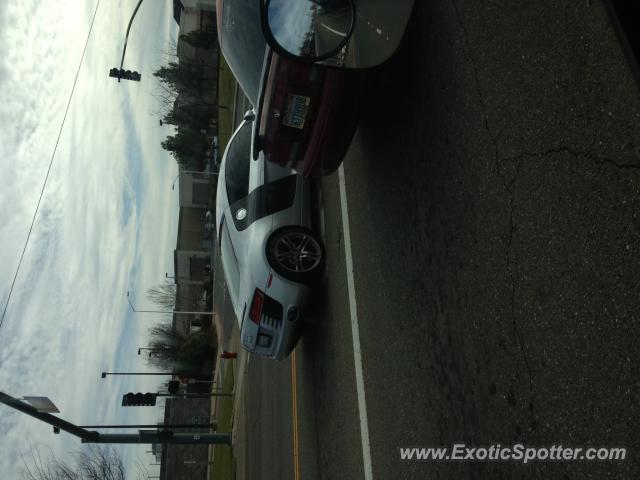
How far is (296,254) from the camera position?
288 inches

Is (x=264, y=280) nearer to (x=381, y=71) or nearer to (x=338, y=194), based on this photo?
(x=338, y=194)

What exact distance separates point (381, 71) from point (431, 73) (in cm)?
66

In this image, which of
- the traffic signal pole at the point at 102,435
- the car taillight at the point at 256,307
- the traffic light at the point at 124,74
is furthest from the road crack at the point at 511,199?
the traffic light at the point at 124,74

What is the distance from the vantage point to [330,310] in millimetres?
7301

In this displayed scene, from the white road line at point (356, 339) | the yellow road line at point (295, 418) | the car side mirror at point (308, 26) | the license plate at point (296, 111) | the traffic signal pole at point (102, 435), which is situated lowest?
the traffic signal pole at point (102, 435)

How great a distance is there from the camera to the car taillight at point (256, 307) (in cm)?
725

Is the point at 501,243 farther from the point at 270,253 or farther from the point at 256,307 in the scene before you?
the point at 256,307

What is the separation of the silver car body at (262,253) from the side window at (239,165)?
1.6 inches

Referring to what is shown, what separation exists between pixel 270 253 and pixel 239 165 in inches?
75.3

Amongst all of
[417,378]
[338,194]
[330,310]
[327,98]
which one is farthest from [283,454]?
[327,98]

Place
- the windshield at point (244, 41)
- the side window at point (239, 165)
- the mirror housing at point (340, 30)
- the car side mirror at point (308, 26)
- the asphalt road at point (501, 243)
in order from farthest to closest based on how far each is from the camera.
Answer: the side window at point (239, 165) < the windshield at point (244, 41) < the mirror housing at point (340, 30) < the car side mirror at point (308, 26) < the asphalt road at point (501, 243)

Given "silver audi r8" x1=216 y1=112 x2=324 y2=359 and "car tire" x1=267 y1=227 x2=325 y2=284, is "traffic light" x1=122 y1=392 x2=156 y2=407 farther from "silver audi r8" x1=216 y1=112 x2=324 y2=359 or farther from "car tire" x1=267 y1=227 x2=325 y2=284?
"car tire" x1=267 y1=227 x2=325 y2=284

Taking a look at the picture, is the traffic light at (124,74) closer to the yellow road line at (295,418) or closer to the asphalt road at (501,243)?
the yellow road line at (295,418)

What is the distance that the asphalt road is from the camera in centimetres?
295
